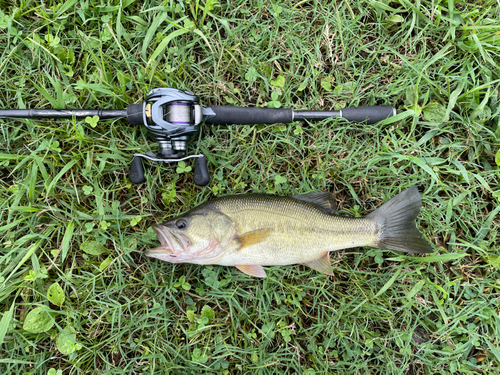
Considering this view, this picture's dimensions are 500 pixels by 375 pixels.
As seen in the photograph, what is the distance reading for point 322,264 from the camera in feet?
9.04

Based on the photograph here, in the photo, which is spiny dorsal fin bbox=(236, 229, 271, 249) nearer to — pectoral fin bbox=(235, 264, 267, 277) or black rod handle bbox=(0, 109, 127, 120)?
pectoral fin bbox=(235, 264, 267, 277)

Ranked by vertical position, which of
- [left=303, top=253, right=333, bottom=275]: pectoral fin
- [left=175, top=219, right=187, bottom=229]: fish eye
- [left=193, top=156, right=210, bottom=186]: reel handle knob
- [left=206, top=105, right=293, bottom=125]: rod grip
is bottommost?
[left=303, top=253, right=333, bottom=275]: pectoral fin

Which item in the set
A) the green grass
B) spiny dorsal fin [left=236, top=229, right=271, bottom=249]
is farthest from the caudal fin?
spiny dorsal fin [left=236, top=229, right=271, bottom=249]

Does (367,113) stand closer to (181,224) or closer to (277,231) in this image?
(277,231)

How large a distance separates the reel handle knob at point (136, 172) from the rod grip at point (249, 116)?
74cm

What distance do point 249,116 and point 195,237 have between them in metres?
1.23

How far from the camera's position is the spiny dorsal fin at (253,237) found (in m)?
2.57

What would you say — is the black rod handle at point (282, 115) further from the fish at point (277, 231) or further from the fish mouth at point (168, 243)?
the fish mouth at point (168, 243)

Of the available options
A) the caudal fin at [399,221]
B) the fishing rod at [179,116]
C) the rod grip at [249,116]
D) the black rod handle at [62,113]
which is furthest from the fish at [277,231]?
the black rod handle at [62,113]

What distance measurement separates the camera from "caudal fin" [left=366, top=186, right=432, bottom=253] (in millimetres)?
2689

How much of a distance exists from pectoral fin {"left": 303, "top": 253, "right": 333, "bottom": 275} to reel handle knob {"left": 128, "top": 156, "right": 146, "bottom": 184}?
67.5 inches

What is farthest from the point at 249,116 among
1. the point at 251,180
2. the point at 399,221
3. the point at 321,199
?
the point at 399,221

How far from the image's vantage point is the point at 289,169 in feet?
9.82

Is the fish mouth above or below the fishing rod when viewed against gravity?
below
